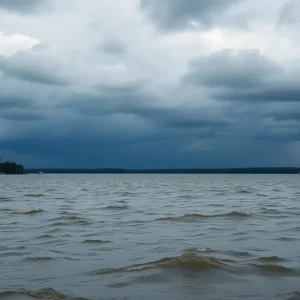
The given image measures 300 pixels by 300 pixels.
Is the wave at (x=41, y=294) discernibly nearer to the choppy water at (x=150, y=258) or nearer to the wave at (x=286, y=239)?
the choppy water at (x=150, y=258)

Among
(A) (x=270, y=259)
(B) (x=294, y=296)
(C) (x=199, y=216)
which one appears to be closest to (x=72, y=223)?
(C) (x=199, y=216)

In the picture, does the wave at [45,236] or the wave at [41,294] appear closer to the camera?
the wave at [41,294]

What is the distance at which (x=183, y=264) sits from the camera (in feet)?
34.3

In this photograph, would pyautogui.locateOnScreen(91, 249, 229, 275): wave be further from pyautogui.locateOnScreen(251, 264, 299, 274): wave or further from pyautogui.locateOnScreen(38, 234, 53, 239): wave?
pyautogui.locateOnScreen(38, 234, 53, 239): wave

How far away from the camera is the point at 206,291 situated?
28.0ft

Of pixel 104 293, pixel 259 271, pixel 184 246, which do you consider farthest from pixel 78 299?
pixel 184 246

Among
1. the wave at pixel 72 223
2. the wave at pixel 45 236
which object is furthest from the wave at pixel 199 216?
the wave at pixel 45 236

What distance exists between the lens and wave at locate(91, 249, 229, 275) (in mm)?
10070

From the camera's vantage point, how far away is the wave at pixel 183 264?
33.0 feet

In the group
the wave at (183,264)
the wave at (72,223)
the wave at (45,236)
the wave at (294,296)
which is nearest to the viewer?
the wave at (294,296)

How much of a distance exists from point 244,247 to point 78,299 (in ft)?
19.4

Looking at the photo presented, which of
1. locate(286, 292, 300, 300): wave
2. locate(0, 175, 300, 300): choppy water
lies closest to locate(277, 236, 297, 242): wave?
locate(0, 175, 300, 300): choppy water

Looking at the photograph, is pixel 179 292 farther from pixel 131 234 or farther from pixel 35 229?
pixel 35 229

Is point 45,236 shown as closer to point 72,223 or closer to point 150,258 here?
point 72,223
